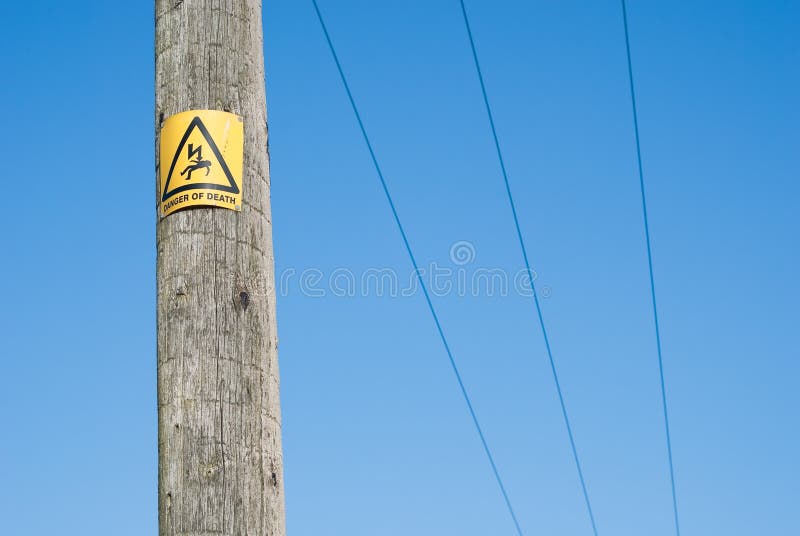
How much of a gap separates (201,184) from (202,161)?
69mm

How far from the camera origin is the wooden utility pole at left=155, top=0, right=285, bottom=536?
2326 millimetres

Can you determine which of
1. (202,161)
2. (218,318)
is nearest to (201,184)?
(202,161)

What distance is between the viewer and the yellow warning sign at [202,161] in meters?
2.55

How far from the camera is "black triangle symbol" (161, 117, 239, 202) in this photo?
2.55 metres

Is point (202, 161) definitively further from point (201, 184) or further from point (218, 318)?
point (218, 318)

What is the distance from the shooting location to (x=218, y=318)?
2447 millimetres

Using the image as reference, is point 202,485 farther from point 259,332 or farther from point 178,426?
Result: point 259,332

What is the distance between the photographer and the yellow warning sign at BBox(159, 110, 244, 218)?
2.55 metres

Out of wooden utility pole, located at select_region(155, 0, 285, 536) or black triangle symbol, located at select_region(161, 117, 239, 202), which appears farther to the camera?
black triangle symbol, located at select_region(161, 117, 239, 202)

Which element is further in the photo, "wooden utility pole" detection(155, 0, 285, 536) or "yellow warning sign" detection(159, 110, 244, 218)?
"yellow warning sign" detection(159, 110, 244, 218)

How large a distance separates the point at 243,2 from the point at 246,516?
1381mm

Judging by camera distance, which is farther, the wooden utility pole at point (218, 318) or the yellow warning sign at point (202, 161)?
the yellow warning sign at point (202, 161)

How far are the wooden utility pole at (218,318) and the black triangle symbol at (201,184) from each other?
4 centimetres

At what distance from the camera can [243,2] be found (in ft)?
9.00
